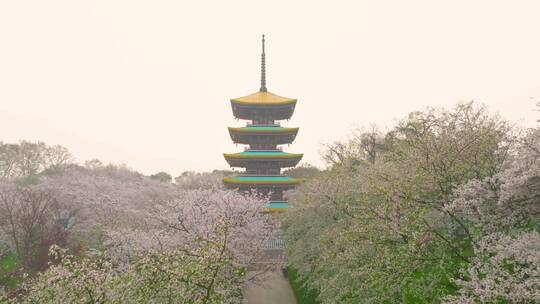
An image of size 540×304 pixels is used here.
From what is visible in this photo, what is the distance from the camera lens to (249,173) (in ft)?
119

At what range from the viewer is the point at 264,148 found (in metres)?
36.8

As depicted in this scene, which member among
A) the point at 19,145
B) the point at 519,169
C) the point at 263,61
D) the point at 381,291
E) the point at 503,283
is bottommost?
the point at 381,291

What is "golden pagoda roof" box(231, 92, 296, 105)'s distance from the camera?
35.6 m

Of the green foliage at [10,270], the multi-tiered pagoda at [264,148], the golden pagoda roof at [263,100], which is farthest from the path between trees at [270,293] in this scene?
the golden pagoda roof at [263,100]

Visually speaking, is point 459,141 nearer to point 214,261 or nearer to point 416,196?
point 416,196

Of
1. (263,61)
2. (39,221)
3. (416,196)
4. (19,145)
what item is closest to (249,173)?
(263,61)

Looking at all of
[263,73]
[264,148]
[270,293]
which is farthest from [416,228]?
[263,73]

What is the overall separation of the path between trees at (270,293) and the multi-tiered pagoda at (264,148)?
8.24 m

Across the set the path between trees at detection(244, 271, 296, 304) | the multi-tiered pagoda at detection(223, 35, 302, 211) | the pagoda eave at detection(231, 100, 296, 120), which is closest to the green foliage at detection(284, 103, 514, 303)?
the path between trees at detection(244, 271, 296, 304)

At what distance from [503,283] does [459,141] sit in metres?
5.79

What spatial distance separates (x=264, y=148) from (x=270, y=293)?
16134 mm

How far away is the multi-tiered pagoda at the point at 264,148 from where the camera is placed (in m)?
34.2

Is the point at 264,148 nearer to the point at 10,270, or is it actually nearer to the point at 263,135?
the point at 263,135

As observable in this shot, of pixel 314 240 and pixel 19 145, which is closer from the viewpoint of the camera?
pixel 314 240
